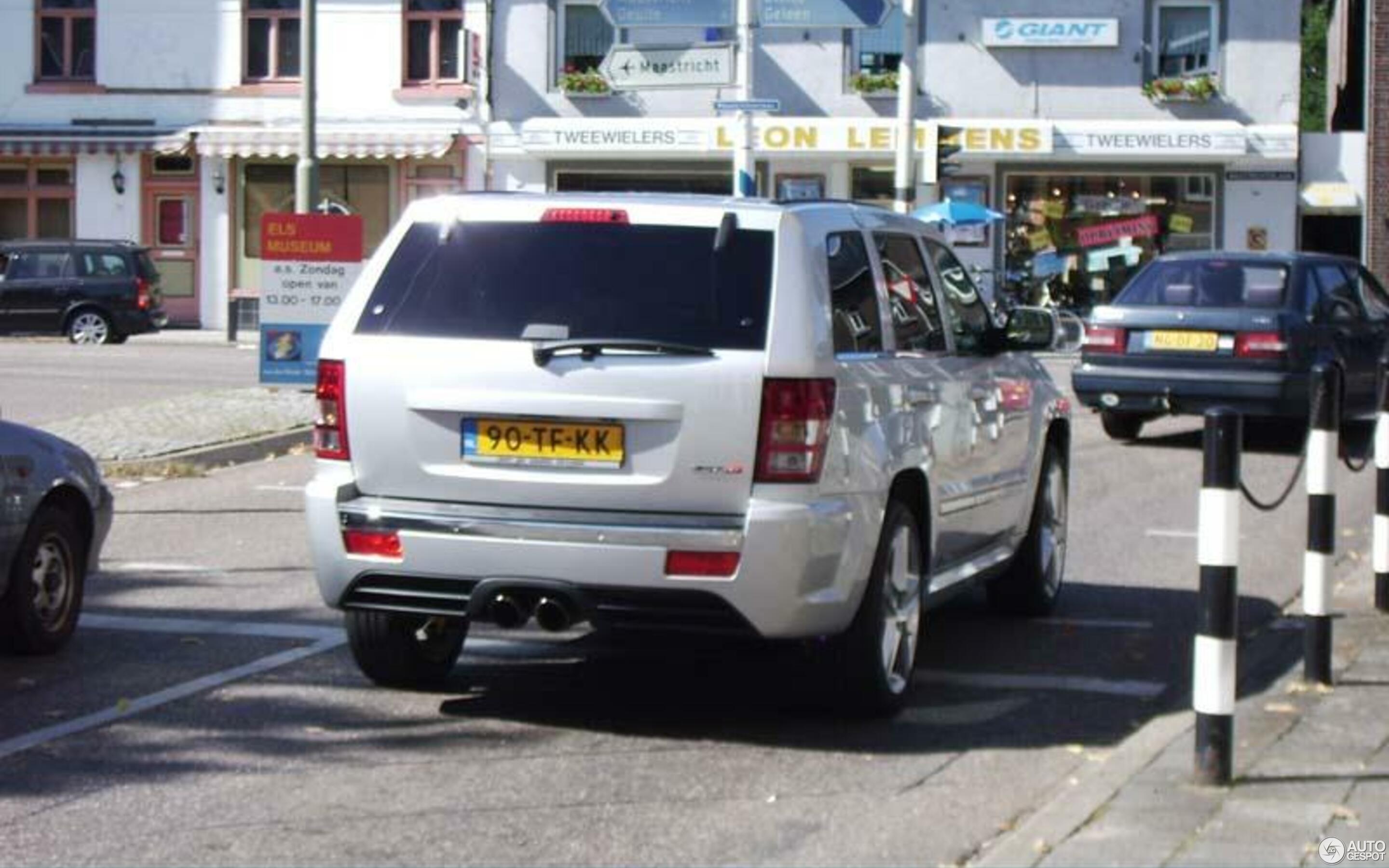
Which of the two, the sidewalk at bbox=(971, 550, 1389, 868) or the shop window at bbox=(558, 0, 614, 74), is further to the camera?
the shop window at bbox=(558, 0, 614, 74)

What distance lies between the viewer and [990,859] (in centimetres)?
566

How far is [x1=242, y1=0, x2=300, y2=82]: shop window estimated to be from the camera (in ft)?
131

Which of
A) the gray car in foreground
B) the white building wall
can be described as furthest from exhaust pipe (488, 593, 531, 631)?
the white building wall

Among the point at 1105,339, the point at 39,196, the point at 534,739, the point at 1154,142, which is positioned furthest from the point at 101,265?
the point at 534,739

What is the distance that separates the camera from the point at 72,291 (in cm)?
3291

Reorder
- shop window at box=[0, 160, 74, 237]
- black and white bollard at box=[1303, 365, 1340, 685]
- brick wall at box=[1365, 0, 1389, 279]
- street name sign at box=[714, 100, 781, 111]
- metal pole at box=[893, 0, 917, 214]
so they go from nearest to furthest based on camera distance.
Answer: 1. black and white bollard at box=[1303, 365, 1340, 685]
2. street name sign at box=[714, 100, 781, 111]
3. metal pole at box=[893, 0, 917, 214]
4. brick wall at box=[1365, 0, 1389, 279]
5. shop window at box=[0, 160, 74, 237]

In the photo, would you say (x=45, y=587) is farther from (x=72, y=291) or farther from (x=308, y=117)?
(x=72, y=291)

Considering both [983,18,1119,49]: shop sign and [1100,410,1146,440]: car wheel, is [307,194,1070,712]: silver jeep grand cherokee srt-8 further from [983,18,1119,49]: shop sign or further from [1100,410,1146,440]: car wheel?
[983,18,1119,49]: shop sign

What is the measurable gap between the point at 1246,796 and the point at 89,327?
29017 millimetres

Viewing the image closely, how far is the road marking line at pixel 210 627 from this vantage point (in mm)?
9109

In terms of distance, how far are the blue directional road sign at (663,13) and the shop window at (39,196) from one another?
20450 mm

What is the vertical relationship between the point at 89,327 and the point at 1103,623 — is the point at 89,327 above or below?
above

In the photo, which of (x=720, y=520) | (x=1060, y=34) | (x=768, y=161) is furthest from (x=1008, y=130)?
(x=720, y=520)
